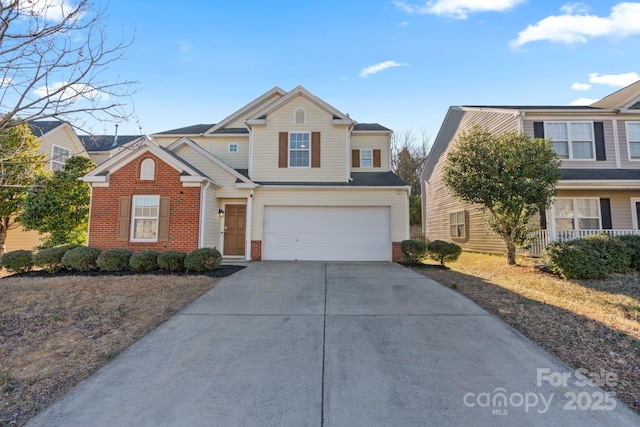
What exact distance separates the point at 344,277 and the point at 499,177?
6.10 meters

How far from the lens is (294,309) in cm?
580

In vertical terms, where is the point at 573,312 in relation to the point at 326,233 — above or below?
below

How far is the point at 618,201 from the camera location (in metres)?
12.9

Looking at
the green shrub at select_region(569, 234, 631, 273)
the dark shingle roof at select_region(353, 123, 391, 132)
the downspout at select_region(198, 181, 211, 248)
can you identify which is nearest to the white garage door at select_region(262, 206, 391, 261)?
the downspout at select_region(198, 181, 211, 248)

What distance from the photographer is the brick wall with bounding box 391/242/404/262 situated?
39.3 ft

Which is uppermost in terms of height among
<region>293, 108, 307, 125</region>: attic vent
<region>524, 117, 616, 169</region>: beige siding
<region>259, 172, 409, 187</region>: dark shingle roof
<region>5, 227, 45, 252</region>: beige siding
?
<region>293, 108, 307, 125</region>: attic vent

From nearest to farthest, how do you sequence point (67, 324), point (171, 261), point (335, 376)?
point (335, 376) < point (67, 324) < point (171, 261)

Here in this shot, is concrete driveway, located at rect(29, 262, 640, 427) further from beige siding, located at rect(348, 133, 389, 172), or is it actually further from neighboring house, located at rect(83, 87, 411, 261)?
beige siding, located at rect(348, 133, 389, 172)

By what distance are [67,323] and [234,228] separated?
24.7ft

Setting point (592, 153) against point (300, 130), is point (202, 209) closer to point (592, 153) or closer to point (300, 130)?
point (300, 130)

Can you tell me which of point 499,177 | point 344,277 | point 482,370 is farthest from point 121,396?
point 499,177

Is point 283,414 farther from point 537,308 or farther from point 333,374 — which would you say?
point 537,308

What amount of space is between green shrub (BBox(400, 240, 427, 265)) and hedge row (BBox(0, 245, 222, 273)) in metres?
6.63

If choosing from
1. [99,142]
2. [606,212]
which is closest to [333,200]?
[99,142]
